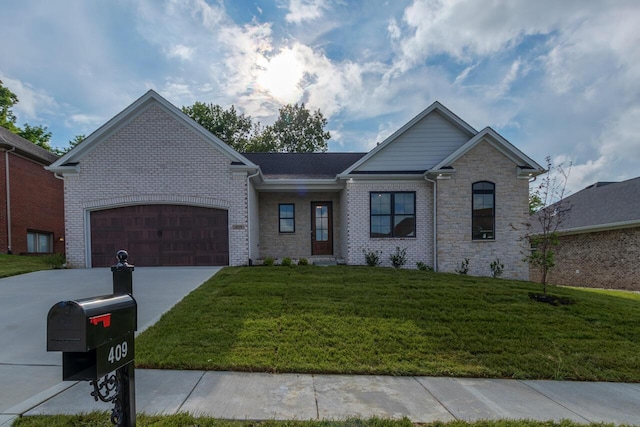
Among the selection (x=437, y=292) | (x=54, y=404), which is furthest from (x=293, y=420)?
(x=437, y=292)

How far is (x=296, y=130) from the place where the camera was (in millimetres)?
33062

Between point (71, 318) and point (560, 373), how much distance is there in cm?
534

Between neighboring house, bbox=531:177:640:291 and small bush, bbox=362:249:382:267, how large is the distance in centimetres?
854

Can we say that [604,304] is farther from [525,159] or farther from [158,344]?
[158,344]

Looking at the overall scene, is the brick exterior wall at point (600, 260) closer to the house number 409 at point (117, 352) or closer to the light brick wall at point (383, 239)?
the light brick wall at point (383, 239)

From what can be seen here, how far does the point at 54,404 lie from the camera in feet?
10.1

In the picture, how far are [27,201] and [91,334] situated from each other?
1978 cm

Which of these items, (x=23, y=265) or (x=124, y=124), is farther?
(x=23, y=265)

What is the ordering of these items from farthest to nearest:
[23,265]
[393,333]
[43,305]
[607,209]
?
[607,209], [23,265], [43,305], [393,333]

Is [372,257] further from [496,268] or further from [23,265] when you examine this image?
[23,265]

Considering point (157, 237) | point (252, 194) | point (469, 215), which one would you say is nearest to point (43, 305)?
point (157, 237)

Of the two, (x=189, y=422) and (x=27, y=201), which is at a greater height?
(x=27, y=201)

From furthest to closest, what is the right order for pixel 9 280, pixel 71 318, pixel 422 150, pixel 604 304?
1. pixel 422 150
2. pixel 9 280
3. pixel 604 304
4. pixel 71 318

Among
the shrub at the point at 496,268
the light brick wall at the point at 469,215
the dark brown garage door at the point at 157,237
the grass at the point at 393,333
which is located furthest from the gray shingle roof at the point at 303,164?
the shrub at the point at 496,268
